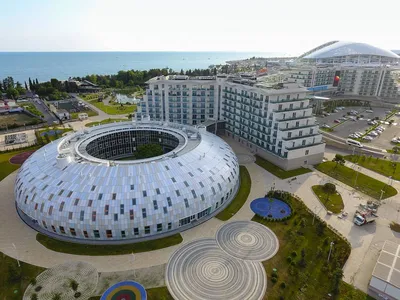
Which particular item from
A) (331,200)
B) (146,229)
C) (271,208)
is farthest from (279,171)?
(146,229)

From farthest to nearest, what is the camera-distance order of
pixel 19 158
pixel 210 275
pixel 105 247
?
pixel 19 158
pixel 105 247
pixel 210 275

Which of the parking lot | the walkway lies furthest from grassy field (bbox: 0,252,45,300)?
the parking lot

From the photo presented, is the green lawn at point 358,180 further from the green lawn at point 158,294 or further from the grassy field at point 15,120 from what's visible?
the grassy field at point 15,120

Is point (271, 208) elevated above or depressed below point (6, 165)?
below

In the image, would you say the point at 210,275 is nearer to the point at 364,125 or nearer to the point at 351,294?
the point at 351,294

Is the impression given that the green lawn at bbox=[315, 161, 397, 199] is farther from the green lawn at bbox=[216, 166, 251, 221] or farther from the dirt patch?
the dirt patch

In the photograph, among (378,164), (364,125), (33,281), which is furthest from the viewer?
(364,125)
